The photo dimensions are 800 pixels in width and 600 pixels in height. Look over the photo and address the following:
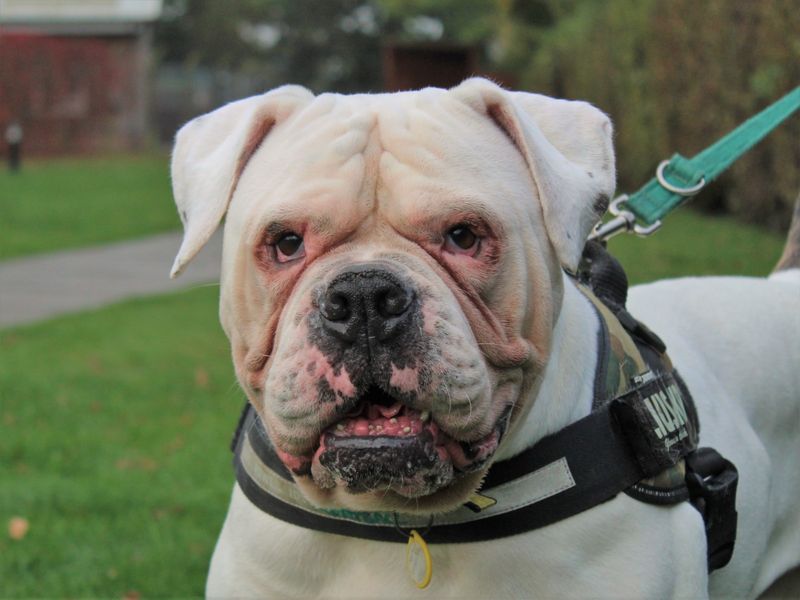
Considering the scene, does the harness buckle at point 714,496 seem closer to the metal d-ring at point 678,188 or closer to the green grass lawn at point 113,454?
the metal d-ring at point 678,188

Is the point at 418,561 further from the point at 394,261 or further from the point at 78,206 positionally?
the point at 78,206

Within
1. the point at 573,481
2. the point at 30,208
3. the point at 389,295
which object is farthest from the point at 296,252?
the point at 30,208

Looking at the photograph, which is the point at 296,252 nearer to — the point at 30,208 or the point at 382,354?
the point at 382,354

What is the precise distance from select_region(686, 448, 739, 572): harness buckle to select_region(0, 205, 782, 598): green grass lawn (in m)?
1.32

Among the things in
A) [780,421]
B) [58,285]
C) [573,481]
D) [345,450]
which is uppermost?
[345,450]

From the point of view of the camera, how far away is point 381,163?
256cm

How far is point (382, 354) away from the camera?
2295mm

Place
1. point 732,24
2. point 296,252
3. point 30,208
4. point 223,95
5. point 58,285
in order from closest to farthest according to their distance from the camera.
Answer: point 296,252 → point 58,285 → point 732,24 → point 30,208 → point 223,95

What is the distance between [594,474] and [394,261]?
0.68 meters

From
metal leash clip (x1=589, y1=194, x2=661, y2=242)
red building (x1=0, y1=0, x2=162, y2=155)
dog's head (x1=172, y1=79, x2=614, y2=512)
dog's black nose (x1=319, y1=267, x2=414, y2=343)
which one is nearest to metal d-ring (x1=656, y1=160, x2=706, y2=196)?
metal leash clip (x1=589, y1=194, x2=661, y2=242)

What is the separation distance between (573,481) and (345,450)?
577mm

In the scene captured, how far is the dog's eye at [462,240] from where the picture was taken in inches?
99.7

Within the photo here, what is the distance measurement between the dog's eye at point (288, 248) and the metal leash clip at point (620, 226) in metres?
1.20

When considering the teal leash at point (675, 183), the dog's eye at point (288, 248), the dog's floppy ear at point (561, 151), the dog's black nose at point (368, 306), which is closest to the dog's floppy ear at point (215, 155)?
the dog's eye at point (288, 248)
